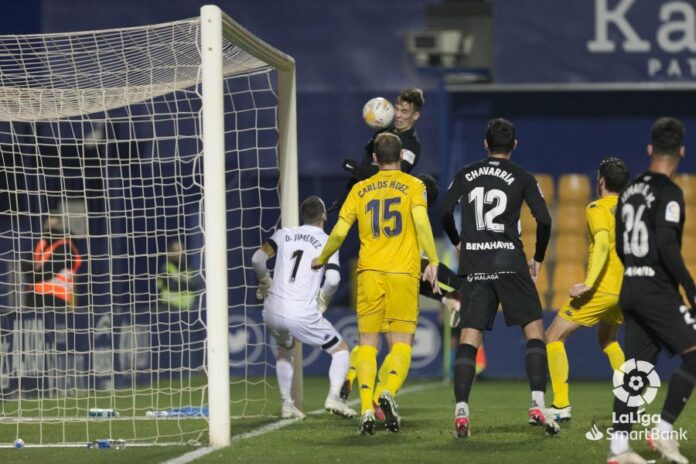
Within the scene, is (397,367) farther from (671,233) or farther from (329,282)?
(671,233)

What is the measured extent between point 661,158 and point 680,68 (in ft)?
38.8

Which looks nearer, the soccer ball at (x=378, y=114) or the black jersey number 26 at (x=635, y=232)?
the black jersey number 26 at (x=635, y=232)

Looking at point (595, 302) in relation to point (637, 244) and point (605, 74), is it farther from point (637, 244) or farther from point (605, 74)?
point (605, 74)

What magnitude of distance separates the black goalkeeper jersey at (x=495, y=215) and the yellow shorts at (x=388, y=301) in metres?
0.47

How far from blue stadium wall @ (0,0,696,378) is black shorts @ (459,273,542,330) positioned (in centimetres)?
1068

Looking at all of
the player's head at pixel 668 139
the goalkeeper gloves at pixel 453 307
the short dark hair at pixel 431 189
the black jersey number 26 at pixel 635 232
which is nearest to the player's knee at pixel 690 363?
the black jersey number 26 at pixel 635 232

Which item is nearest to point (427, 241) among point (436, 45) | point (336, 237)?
point (336, 237)

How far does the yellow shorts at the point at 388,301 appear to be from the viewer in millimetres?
9102

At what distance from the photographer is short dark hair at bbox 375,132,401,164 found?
921 centimetres

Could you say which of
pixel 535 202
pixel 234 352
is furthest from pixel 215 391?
pixel 234 352

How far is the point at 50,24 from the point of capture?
1998 centimetres

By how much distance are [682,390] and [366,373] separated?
103 inches

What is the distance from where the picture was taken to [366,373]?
9039 millimetres

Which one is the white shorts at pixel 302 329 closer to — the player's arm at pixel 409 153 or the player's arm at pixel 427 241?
the player's arm at pixel 409 153
